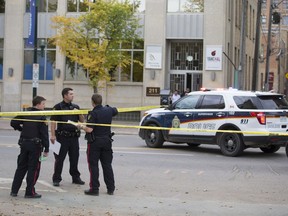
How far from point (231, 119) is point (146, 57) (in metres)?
15.4

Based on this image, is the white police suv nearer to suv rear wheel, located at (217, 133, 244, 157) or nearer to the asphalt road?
suv rear wheel, located at (217, 133, 244, 157)

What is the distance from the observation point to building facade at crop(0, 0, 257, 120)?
2836 cm

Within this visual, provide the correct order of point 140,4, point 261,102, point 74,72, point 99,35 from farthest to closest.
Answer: point 74,72, point 140,4, point 99,35, point 261,102

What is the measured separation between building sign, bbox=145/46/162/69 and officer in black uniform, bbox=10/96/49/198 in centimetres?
2060

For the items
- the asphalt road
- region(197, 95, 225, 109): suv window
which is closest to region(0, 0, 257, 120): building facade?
region(197, 95, 225, 109): suv window

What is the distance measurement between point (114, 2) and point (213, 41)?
19.6ft

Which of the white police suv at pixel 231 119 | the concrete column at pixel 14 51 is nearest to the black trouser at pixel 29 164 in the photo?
the white police suv at pixel 231 119

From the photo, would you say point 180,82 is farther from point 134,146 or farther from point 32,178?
point 32,178

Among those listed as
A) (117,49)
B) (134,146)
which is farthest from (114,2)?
(134,146)

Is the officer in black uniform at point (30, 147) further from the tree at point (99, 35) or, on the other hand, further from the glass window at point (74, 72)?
the glass window at point (74, 72)

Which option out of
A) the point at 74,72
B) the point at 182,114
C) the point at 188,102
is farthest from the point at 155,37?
the point at 182,114

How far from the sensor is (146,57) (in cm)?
2877

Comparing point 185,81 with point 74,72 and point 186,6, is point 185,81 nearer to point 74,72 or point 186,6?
point 186,6

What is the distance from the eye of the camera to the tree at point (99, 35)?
25.0 metres
